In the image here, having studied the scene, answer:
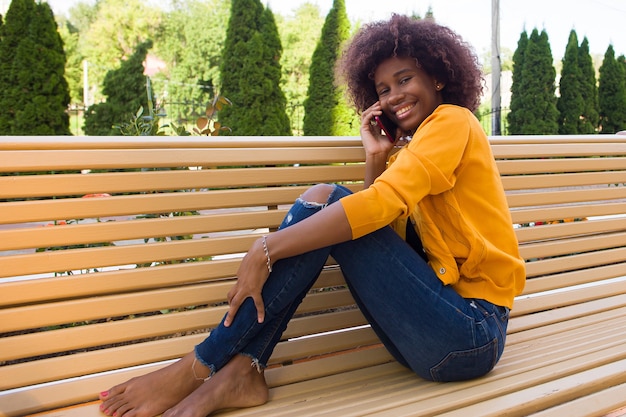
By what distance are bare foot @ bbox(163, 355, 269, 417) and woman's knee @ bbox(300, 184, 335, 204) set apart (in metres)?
0.52

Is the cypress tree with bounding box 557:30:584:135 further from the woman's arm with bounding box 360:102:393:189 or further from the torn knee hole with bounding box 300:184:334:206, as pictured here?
the torn knee hole with bounding box 300:184:334:206

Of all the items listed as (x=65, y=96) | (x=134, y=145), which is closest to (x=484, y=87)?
(x=134, y=145)

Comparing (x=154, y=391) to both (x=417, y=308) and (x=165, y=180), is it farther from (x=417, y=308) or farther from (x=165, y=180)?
(x=417, y=308)

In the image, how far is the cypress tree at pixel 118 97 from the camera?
8578 mm

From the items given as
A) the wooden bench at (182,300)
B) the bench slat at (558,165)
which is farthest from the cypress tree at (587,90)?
the wooden bench at (182,300)

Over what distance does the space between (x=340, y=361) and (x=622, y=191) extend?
1.84 metres

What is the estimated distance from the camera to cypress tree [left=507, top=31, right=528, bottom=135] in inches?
525

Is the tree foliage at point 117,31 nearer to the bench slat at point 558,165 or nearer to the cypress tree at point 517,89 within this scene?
the cypress tree at point 517,89

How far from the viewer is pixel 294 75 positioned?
24.7m

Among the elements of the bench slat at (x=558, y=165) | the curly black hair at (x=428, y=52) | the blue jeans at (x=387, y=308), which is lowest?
the blue jeans at (x=387, y=308)

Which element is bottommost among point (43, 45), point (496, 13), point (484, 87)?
point (484, 87)

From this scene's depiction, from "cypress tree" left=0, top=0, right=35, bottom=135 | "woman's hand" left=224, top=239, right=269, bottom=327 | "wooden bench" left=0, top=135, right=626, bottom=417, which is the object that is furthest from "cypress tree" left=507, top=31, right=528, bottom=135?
"woman's hand" left=224, top=239, right=269, bottom=327

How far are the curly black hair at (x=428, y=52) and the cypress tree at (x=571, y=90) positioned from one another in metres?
13.1

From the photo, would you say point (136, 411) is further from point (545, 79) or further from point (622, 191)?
point (545, 79)
